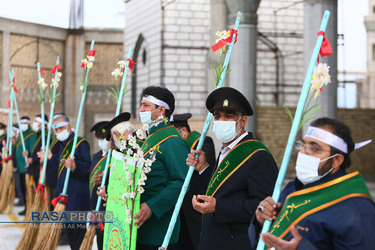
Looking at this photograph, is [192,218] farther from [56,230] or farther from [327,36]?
[327,36]

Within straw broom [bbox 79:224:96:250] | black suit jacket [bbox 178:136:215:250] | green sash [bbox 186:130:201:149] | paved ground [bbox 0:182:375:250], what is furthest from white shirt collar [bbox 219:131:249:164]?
paved ground [bbox 0:182:375:250]

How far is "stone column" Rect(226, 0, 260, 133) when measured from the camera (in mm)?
11445

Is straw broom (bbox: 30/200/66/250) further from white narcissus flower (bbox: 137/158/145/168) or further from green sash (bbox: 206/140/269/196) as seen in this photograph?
green sash (bbox: 206/140/269/196)

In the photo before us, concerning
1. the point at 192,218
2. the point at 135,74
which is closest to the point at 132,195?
the point at 192,218

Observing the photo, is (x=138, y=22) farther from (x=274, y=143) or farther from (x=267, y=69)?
(x=274, y=143)

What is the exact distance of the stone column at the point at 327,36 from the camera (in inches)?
409

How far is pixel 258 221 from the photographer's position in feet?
9.96

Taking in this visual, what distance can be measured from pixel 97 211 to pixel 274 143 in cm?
1241

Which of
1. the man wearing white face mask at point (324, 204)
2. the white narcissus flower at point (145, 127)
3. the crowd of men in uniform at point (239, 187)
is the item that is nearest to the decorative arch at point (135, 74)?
the crowd of men in uniform at point (239, 187)

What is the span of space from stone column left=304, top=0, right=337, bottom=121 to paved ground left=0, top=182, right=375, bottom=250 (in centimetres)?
524

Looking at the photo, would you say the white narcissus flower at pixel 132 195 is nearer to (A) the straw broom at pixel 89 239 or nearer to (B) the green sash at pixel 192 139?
(A) the straw broom at pixel 89 239

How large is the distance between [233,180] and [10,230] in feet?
22.7

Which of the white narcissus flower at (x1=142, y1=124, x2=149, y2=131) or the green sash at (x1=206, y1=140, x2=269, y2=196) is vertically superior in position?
the white narcissus flower at (x1=142, y1=124, x2=149, y2=131)

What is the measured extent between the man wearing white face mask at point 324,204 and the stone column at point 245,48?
28.7ft
